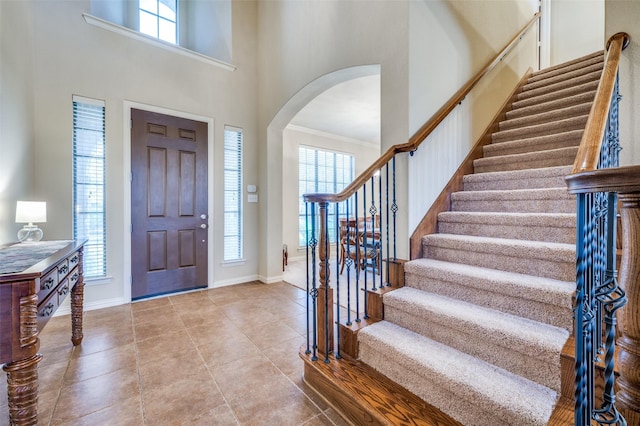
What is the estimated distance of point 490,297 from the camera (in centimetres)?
179

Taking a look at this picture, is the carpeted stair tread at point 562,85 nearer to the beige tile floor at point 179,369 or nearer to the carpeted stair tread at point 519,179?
the carpeted stair tread at point 519,179

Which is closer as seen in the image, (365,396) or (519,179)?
(365,396)

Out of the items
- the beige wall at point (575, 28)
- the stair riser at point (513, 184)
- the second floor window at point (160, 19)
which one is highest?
the beige wall at point (575, 28)

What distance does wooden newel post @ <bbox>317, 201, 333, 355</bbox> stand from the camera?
1.83 m

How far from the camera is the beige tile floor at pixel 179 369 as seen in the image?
1.66 metres

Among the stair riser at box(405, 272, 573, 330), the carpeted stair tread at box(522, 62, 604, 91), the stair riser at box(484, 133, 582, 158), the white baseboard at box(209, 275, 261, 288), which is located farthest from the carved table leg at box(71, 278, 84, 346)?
the carpeted stair tread at box(522, 62, 604, 91)

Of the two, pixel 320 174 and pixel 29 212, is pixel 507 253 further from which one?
pixel 320 174

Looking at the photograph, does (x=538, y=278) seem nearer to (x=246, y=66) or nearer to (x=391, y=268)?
(x=391, y=268)

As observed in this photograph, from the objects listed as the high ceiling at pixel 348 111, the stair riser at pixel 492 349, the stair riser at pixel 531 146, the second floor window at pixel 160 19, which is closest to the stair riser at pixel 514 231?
the stair riser at pixel 492 349

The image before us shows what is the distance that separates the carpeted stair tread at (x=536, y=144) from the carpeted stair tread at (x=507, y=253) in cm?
131

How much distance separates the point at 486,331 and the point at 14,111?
Result: 12.9ft

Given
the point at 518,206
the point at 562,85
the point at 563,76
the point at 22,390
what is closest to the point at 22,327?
the point at 22,390

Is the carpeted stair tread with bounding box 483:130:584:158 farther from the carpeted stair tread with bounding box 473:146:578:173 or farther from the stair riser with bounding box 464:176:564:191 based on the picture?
the stair riser with bounding box 464:176:564:191

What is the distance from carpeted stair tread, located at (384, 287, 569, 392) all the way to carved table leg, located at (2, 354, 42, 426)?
1946 mm
